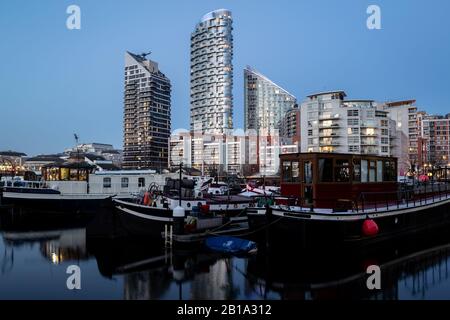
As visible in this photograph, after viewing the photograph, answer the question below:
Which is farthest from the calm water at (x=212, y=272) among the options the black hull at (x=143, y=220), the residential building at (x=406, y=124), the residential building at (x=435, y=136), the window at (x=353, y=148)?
the residential building at (x=435, y=136)

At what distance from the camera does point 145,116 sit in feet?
504

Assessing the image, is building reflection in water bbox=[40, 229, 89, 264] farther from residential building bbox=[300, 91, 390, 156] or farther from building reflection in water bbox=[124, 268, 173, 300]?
residential building bbox=[300, 91, 390, 156]

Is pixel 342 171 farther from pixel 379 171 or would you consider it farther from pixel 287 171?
pixel 379 171

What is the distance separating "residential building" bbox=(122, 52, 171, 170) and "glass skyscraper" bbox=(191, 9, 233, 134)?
34.3 metres

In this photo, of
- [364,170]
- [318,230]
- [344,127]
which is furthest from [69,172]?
[344,127]

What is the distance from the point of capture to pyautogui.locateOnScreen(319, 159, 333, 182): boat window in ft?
58.7

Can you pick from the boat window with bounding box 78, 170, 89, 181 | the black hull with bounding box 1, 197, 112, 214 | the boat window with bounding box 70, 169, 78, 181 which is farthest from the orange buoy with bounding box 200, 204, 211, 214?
the boat window with bounding box 70, 169, 78, 181

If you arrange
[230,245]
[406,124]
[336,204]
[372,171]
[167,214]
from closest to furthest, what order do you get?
1. [230,245]
2. [336,204]
3. [372,171]
4. [167,214]
5. [406,124]

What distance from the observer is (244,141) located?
161250mm

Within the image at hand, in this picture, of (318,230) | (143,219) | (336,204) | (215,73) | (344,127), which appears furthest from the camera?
(215,73)

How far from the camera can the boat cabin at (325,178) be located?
17.8 meters

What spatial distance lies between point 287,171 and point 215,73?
179 metres

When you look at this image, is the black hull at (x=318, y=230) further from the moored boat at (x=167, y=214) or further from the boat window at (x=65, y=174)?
the boat window at (x=65, y=174)

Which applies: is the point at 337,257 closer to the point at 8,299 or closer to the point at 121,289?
the point at 121,289
